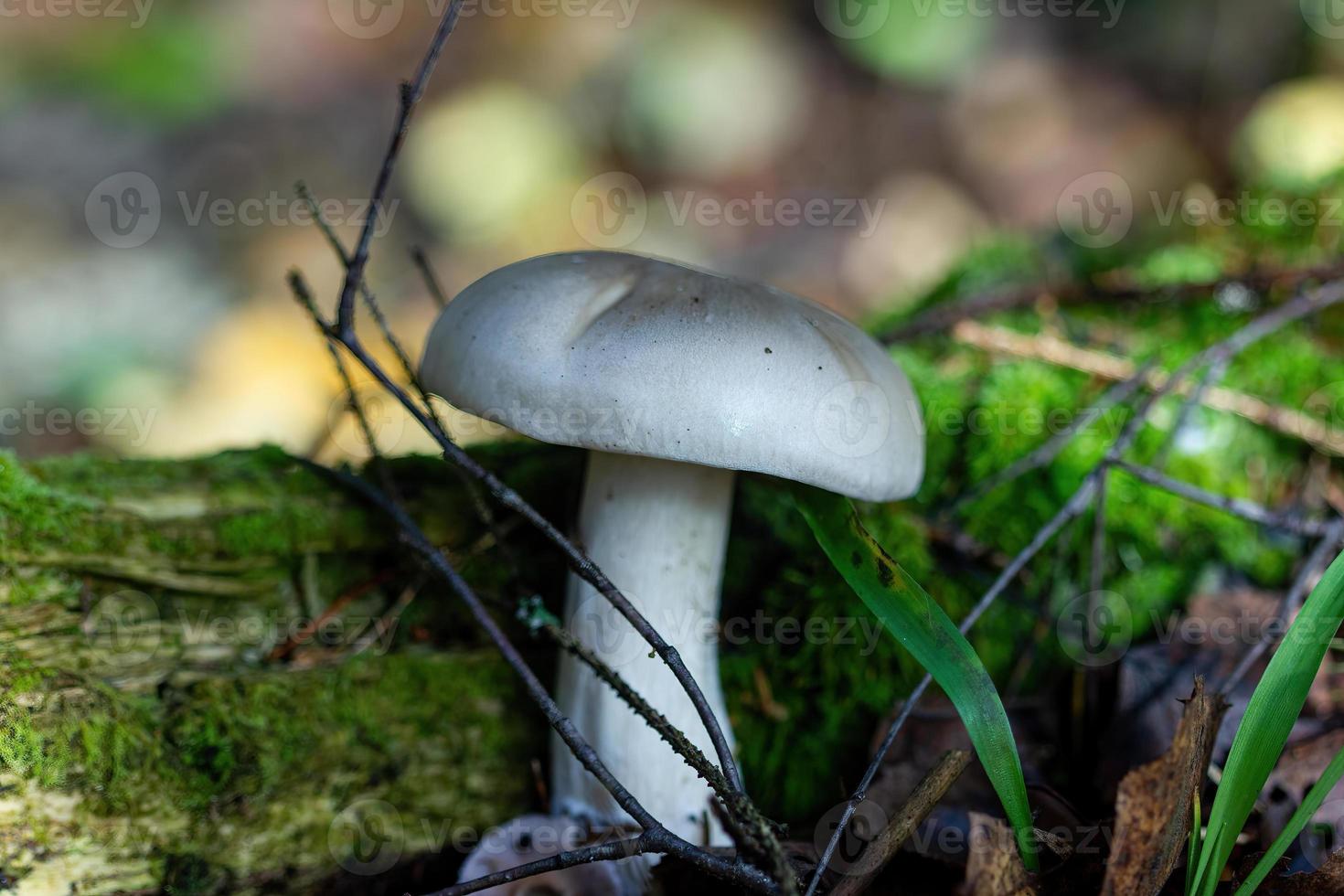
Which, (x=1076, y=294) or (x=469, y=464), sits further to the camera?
(x=1076, y=294)

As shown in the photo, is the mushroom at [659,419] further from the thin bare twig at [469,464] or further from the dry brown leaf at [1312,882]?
the dry brown leaf at [1312,882]

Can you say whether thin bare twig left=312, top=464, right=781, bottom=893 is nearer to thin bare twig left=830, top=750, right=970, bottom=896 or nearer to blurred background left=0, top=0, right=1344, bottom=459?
thin bare twig left=830, top=750, right=970, bottom=896

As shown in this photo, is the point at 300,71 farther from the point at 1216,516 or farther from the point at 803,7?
the point at 1216,516

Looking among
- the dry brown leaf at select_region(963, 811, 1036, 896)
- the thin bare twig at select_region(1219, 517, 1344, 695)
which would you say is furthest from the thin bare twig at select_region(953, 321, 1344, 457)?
the dry brown leaf at select_region(963, 811, 1036, 896)

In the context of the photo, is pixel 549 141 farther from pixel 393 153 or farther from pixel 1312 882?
pixel 1312 882

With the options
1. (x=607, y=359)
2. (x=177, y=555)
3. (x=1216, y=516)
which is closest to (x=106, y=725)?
(x=177, y=555)

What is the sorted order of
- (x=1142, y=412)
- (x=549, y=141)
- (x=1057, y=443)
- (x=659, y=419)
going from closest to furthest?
(x=659, y=419)
(x=1142, y=412)
(x=1057, y=443)
(x=549, y=141)

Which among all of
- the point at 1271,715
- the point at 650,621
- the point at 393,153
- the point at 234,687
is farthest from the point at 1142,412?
the point at 234,687
